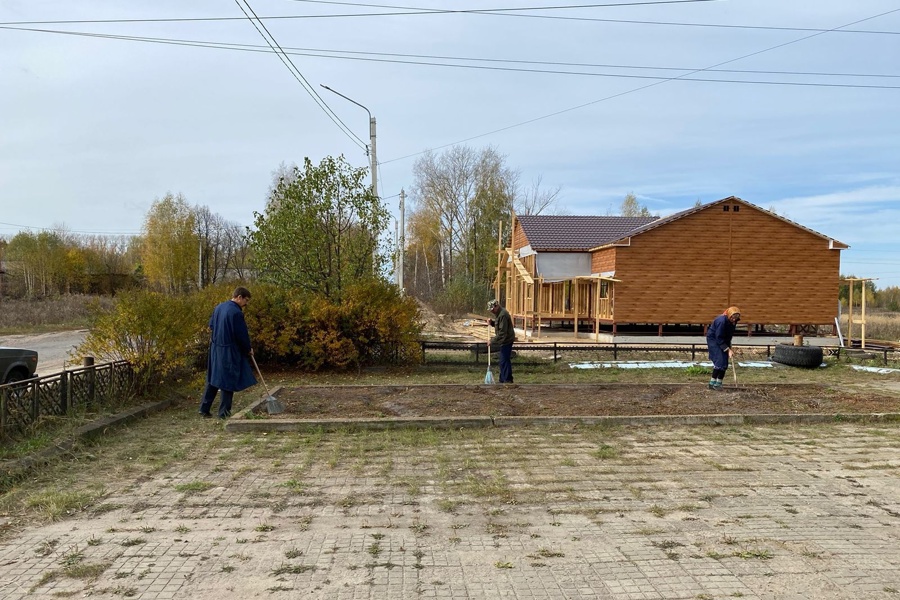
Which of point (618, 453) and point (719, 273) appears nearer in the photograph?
point (618, 453)

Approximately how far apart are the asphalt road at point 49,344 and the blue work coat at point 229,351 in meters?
8.36

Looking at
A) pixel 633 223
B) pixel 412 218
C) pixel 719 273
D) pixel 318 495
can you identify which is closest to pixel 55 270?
pixel 412 218

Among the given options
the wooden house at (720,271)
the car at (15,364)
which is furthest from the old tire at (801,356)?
the car at (15,364)

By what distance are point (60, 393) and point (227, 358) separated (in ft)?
6.31

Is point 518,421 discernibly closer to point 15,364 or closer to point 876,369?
point 15,364

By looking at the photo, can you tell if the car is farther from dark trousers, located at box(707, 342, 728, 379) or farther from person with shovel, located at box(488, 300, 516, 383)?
dark trousers, located at box(707, 342, 728, 379)

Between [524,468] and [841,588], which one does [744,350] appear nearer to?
[524,468]

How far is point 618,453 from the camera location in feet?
22.1

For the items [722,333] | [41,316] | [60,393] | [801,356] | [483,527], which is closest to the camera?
[483,527]

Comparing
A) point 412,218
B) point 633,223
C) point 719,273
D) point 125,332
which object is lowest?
point 125,332

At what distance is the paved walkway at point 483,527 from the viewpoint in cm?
365

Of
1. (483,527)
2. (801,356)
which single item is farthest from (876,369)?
(483,527)

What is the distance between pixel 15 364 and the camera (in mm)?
9891

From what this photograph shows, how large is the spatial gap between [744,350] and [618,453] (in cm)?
1593
